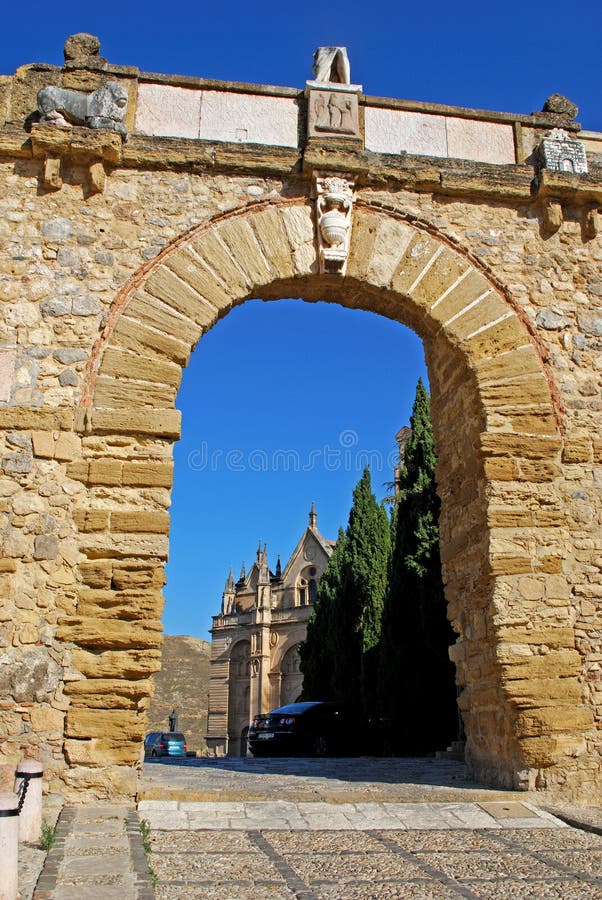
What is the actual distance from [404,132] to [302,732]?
8.92 meters

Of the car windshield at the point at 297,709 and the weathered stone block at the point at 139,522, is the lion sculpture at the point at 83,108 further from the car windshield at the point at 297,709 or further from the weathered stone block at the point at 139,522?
the car windshield at the point at 297,709

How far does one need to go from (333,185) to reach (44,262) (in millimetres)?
2425

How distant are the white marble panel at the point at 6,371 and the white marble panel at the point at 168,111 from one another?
2275 millimetres

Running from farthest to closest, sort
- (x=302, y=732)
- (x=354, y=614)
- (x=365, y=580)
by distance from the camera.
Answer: (x=354, y=614), (x=365, y=580), (x=302, y=732)

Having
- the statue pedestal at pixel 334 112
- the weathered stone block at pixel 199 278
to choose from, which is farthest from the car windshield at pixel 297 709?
the statue pedestal at pixel 334 112

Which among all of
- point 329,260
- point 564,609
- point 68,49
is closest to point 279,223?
point 329,260

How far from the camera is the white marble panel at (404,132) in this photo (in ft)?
23.6

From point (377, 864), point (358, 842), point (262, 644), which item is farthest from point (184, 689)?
point (377, 864)

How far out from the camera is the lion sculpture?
21.4ft

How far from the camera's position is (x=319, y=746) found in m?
12.6

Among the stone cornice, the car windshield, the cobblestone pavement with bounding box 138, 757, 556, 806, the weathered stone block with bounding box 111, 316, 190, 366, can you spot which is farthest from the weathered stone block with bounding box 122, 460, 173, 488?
the car windshield

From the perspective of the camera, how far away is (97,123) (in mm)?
6566

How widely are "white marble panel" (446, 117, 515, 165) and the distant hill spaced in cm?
3828

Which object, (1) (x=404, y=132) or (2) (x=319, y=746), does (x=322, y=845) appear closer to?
(1) (x=404, y=132)
